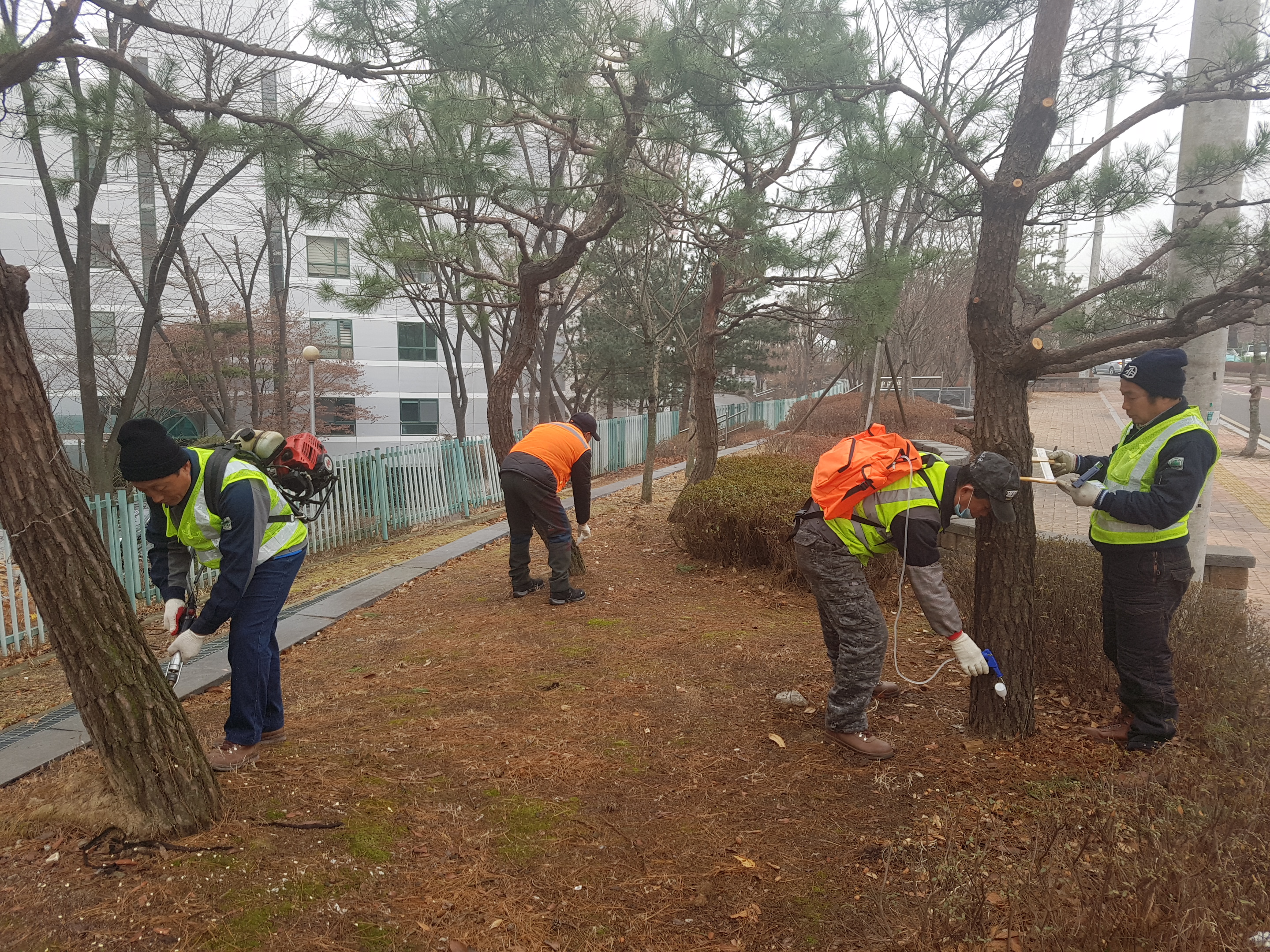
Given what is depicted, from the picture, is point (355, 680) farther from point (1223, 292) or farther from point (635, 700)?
point (1223, 292)

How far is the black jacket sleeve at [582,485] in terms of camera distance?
6.32 metres

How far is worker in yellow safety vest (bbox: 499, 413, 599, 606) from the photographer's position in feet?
19.7

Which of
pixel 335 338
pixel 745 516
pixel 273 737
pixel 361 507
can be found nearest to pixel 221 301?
pixel 335 338

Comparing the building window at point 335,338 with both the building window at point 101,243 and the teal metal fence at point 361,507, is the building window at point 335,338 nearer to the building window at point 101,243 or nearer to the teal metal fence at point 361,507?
the building window at point 101,243

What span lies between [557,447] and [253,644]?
10.2 ft

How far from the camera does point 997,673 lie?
11.1ft

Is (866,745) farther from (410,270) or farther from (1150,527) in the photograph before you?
(410,270)

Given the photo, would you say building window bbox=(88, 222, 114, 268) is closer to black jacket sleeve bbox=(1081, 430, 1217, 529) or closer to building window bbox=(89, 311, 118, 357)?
building window bbox=(89, 311, 118, 357)

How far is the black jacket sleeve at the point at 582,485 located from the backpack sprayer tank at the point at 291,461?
2420mm

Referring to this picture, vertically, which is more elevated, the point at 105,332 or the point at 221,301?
the point at 221,301

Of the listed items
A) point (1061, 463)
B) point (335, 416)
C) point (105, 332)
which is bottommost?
point (335, 416)

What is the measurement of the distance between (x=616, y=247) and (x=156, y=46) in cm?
721

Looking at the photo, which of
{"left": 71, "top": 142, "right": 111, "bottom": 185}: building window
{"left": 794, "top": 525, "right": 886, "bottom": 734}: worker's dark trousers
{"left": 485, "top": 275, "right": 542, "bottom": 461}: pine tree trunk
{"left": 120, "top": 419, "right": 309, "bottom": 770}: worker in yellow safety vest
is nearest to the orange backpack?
{"left": 794, "top": 525, "right": 886, "bottom": 734}: worker's dark trousers

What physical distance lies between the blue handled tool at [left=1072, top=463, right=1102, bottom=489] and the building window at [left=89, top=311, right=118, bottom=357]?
15.6 metres
